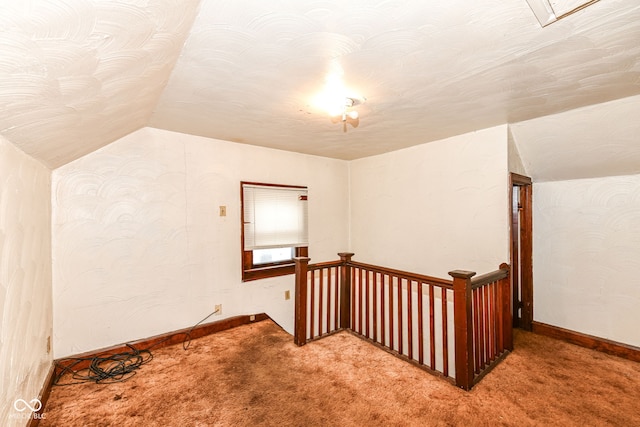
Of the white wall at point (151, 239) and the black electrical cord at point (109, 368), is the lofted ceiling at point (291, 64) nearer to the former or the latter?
the white wall at point (151, 239)

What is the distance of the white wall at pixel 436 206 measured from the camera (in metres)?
3.09

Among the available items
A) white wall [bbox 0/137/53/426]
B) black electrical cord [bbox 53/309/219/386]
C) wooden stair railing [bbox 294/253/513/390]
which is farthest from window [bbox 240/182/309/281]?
white wall [bbox 0/137/53/426]

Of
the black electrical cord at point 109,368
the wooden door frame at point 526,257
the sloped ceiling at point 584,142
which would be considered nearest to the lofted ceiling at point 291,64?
the sloped ceiling at point 584,142

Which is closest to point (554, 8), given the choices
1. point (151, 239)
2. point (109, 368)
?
point (151, 239)

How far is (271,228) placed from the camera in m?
3.94

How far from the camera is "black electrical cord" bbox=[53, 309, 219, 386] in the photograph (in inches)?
96.4

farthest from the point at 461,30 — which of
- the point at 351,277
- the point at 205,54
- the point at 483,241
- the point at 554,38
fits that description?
the point at 351,277

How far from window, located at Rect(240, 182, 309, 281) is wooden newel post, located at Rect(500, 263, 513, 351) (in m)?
2.55

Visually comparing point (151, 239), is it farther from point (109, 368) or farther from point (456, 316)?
point (456, 316)

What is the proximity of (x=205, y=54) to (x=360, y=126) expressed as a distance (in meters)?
1.79

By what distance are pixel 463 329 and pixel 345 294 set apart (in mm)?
1435

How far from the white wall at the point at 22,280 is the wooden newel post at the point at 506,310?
370 centimetres

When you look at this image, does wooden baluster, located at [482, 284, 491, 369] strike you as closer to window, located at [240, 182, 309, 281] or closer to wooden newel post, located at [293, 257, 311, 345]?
wooden newel post, located at [293, 257, 311, 345]

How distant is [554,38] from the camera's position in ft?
4.98
